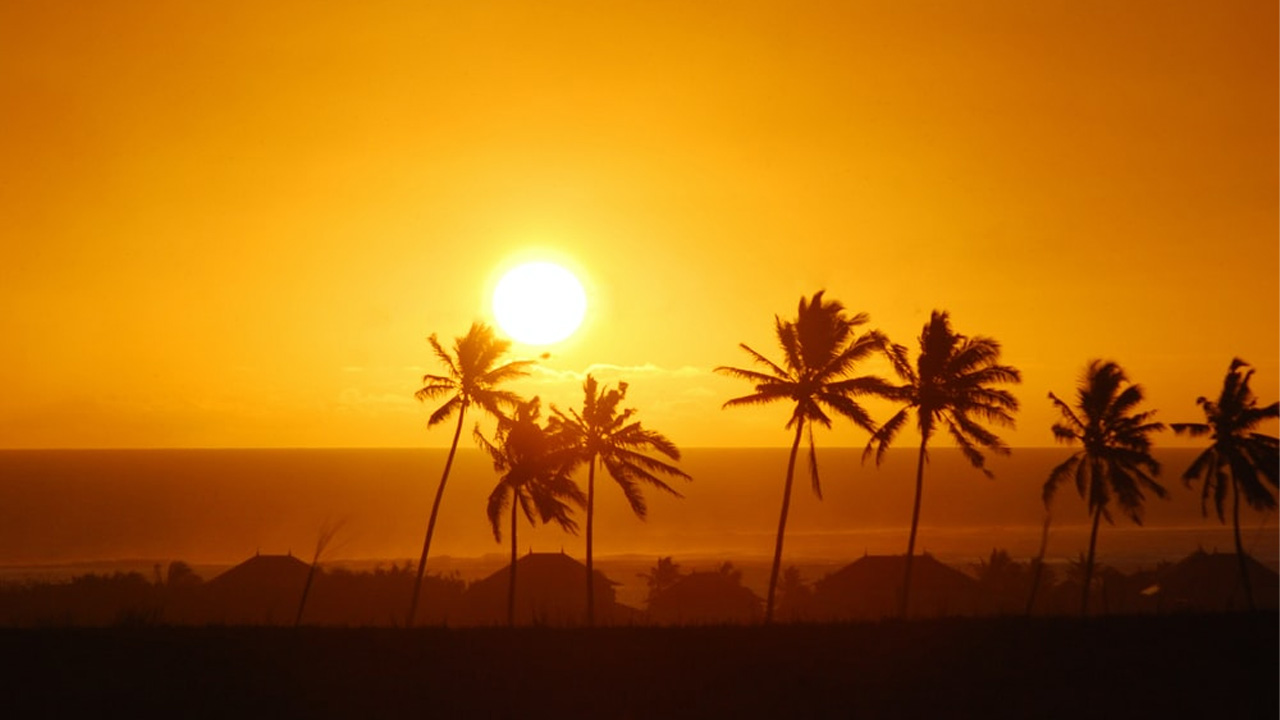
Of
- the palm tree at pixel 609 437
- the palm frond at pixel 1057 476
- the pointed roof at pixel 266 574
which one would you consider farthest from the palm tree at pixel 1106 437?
the pointed roof at pixel 266 574

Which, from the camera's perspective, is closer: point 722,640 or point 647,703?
point 647,703

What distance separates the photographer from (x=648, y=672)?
20.8 m

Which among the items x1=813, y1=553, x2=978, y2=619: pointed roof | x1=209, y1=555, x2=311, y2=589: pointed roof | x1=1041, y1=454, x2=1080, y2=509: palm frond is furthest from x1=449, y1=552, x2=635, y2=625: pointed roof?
x1=1041, y1=454, x2=1080, y2=509: palm frond

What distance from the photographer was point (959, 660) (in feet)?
71.7

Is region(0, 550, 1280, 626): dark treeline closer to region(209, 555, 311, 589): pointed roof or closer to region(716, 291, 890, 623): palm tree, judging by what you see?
region(209, 555, 311, 589): pointed roof

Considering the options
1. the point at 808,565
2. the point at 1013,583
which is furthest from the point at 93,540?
the point at 1013,583

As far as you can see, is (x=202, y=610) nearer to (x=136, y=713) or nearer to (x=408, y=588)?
(x=408, y=588)

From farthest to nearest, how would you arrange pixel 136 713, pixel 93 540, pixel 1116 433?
1. pixel 93 540
2. pixel 1116 433
3. pixel 136 713

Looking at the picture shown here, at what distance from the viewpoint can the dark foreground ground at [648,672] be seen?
62.7 ft

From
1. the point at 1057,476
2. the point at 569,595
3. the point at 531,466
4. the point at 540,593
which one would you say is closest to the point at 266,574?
the point at 540,593

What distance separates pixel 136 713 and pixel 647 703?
353 inches

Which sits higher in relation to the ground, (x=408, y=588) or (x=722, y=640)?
(x=722, y=640)

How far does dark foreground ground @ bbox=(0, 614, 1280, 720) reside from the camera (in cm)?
1912

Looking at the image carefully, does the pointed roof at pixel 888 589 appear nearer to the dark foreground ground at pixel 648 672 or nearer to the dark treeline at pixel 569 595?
the dark treeline at pixel 569 595
